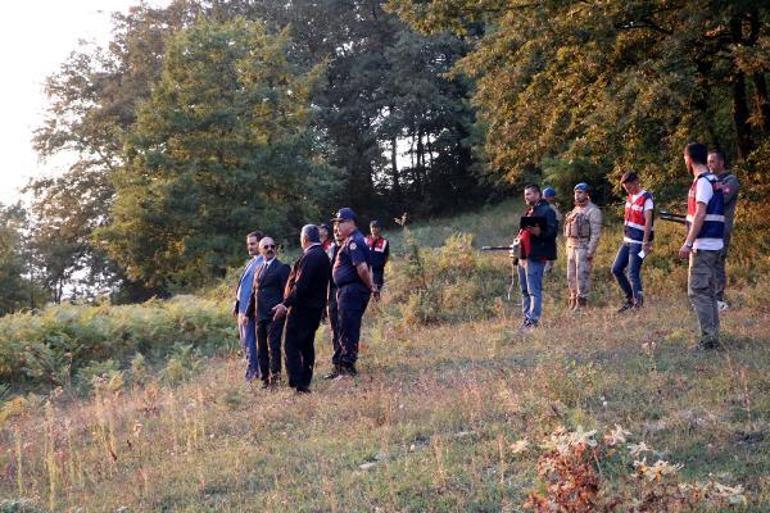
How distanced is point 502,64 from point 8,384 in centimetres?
1047

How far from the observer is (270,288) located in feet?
33.2

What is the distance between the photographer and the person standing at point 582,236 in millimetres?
12266

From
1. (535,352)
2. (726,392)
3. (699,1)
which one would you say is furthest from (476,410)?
(699,1)

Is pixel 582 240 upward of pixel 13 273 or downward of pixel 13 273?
upward

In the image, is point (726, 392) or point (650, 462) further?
point (726, 392)

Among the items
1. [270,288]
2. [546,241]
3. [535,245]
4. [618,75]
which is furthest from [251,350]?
[618,75]

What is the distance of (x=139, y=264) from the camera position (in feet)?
109

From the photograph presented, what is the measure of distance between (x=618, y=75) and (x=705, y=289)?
20.8ft

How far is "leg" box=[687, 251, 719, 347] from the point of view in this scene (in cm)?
812

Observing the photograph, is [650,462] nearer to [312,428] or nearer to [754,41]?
[312,428]

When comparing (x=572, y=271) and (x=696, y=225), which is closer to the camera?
(x=696, y=225)

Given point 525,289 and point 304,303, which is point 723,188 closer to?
point 525,289

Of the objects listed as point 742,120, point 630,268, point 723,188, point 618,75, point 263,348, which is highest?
point 618,75

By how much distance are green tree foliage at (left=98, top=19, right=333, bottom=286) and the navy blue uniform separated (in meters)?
21.1
